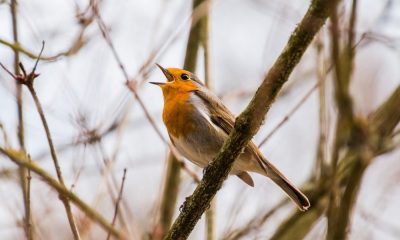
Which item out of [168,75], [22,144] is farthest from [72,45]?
[168,75]

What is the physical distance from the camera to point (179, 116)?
4.92 meters

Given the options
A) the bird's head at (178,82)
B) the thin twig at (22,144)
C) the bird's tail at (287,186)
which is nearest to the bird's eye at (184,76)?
the bird's head at (178,82)

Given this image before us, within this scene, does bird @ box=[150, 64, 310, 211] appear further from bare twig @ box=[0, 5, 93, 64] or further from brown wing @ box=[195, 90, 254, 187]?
bare twig @ box=[0, 5, 93, 64]

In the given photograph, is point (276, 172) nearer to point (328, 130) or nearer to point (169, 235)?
point (328, 130)

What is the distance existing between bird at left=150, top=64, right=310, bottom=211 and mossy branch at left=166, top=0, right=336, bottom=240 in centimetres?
111

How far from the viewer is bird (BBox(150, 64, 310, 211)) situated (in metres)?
4.80

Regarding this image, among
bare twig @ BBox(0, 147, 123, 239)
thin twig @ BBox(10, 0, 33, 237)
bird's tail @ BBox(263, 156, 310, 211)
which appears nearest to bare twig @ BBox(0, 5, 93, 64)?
thin twig @ BBox(10, 0, 33, 237)

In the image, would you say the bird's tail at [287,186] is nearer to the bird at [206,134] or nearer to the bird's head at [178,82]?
the bird at [206,134]

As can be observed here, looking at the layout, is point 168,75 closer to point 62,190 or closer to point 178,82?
point 178,82

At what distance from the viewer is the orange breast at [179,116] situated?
192 inches

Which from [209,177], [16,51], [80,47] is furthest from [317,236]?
[16,51]

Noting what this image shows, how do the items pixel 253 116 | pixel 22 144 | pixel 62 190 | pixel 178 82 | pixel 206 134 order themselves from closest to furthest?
pixel 62 190 < pixel 253 116 < pixel 22 144 < pixel 206 134 < pixel 178 82

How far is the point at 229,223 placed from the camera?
13.5ft

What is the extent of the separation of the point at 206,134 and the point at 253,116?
175cm
